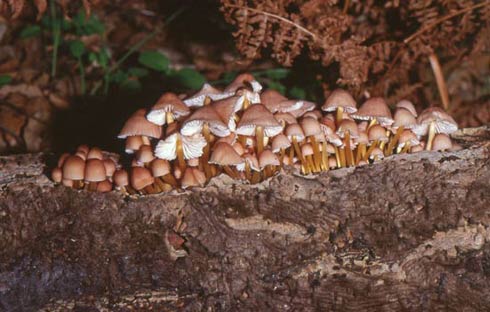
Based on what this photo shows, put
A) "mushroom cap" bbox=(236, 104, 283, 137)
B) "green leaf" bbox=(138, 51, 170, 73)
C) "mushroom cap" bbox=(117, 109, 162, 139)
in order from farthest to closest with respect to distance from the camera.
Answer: "green leaf" bbox=(138, 51, 170, 73) → "mushroom cap" bbox=(117, 109, 162, 139) → "mushroom cap" bbox=(236, 104, 283, 137)

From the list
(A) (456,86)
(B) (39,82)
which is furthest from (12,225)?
(A) (456,86)

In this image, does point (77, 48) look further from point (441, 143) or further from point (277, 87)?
point (441, 143)

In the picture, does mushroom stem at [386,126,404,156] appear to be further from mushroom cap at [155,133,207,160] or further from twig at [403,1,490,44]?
twig at [403,1,490,44]

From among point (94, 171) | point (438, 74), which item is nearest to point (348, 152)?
point (94, 171)

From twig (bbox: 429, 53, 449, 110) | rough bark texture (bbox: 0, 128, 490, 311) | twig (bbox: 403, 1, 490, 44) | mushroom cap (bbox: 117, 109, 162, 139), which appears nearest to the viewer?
rough bark texture (bbox: 0, 128, 490, 311)

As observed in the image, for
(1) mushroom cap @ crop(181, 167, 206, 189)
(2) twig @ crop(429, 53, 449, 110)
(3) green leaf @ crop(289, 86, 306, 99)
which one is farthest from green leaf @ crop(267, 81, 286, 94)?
(1) mushroom cap @ crop(181, 167, 206, 189)

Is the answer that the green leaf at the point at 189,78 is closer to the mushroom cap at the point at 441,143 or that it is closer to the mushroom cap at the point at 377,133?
the mushroom cap at the point at 377,133
